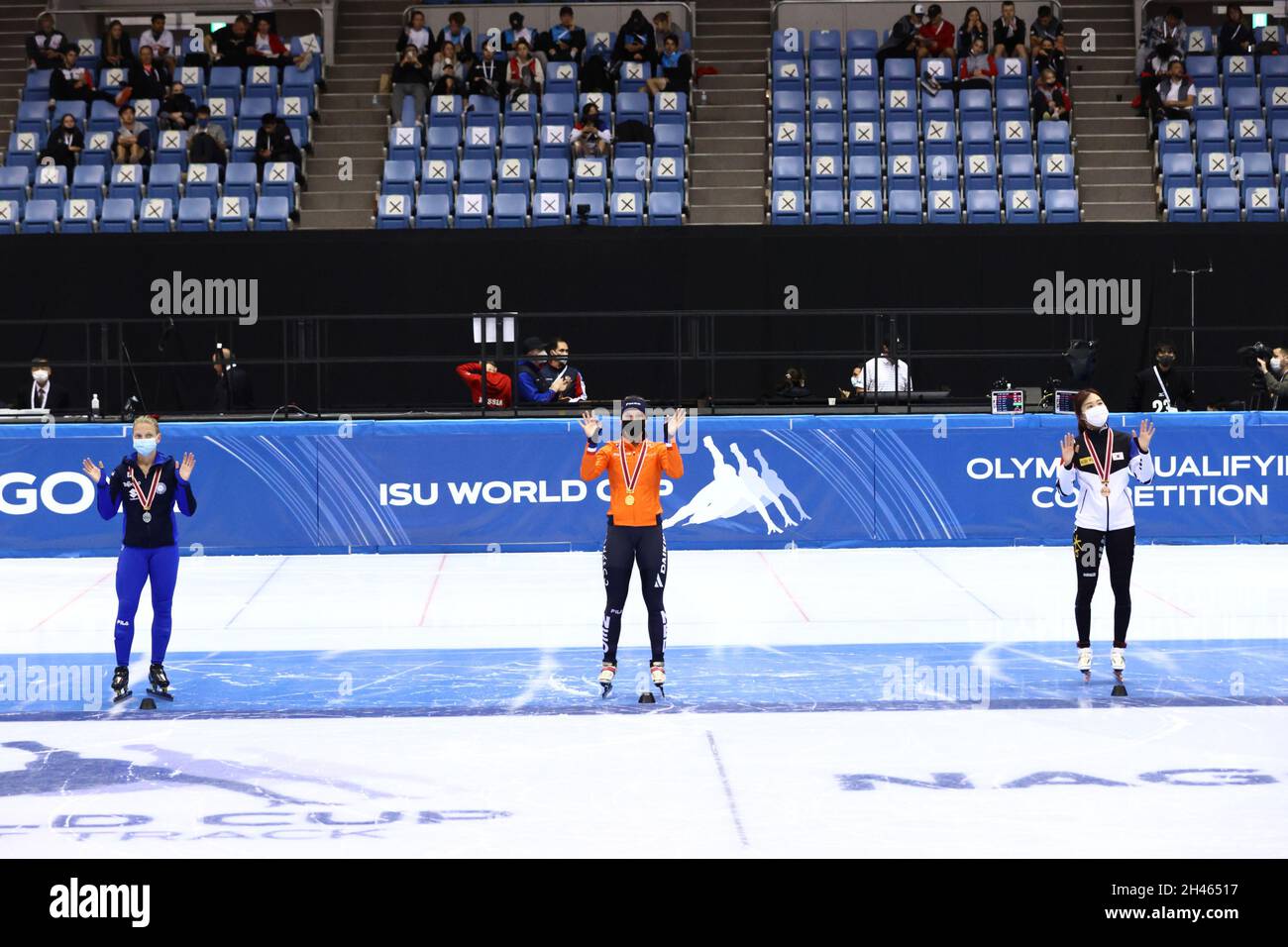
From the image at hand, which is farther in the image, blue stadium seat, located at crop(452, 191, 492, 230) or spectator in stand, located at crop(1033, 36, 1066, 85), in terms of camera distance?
spectator in stand, located at crop(1033, 36, 1066, 85)

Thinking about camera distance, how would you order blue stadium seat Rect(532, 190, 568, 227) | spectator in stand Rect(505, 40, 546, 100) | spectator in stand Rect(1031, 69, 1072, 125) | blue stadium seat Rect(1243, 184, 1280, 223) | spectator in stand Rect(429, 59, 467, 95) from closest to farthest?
blue stadium seat Rect(1243, 184, 1280, 223) → blue stadium seat Rect(532, 190, 568, 227) → spectator in stand Rect(1031, 69, 1072, 125) → spectator in stand Rect(505, 40, 546, 100) → spectator in stand Rect(429, 59, 467, 95)

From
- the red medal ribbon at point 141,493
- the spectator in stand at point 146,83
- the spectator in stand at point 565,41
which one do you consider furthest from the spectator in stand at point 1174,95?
the red medal ribbon at point 141,493

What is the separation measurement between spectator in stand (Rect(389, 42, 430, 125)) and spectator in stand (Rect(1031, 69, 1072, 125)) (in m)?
9.17

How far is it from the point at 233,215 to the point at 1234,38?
50.2ft

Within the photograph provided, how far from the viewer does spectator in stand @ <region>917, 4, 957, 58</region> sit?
23891 millimetres

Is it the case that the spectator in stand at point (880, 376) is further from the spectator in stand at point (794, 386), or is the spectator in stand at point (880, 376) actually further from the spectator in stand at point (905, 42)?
the spectator in stand at point (905, 42)

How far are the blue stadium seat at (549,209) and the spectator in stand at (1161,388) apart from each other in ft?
25.4

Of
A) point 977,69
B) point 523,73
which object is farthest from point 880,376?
point 523,73

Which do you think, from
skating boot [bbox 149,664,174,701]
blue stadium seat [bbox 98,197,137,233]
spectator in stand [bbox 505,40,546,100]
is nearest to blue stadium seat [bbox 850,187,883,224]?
spectator in stand [bbox 505,40,546,100]

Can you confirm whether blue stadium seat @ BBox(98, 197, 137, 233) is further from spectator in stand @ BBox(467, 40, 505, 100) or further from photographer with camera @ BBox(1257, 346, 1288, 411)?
photographer with camera @ BBox(1257, 346, 1288, 411)

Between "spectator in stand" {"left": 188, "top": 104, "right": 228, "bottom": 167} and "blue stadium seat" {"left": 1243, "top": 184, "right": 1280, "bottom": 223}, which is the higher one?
"spectator in stand" {"left": 188, "top": 104, "right": 228, "bottom": 167}

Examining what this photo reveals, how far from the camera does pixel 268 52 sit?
24.6m

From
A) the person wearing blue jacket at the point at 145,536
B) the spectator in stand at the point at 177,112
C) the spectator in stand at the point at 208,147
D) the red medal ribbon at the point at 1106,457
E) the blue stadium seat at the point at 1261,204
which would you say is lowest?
the person wearing blue jacket at the point at 145,536

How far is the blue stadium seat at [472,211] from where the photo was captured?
20858 mm
